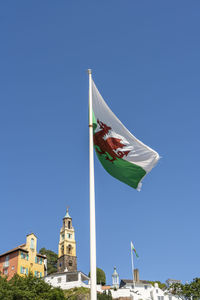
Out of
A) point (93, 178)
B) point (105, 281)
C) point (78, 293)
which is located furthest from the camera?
point (105, 281)

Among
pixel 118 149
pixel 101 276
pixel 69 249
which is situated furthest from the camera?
pixel 101 276

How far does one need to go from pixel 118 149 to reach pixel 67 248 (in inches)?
3625

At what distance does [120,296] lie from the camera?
269 ft

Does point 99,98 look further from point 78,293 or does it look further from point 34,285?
point 78,293

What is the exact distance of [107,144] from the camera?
55.3ft

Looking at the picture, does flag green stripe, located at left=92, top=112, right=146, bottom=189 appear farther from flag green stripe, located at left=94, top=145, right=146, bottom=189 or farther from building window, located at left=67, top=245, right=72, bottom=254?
building window, located at left=67, top=245, right=72, bottom=254

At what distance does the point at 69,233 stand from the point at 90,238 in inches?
3770

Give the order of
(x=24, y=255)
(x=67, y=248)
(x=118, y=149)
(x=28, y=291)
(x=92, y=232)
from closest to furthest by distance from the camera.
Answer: (x=92, y=232)
(x=118, y=149)
(x=28, y=291)
(x=24, y=255)
(x=67, y=248)

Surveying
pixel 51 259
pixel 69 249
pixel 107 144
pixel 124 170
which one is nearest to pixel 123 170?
pixel 124 170

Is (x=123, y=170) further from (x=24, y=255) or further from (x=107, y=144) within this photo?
(x=24, y=255)

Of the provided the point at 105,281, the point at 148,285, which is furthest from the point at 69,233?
the point at 148,285

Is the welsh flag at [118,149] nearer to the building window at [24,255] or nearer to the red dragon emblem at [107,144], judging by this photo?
the red dragon emblem at [107,144]

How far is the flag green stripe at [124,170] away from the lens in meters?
16.1

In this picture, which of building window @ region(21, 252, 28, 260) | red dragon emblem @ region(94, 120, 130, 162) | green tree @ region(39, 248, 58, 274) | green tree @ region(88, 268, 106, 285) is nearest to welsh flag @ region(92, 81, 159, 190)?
red dragon emblem @ region(94, 120, 130, 162)
